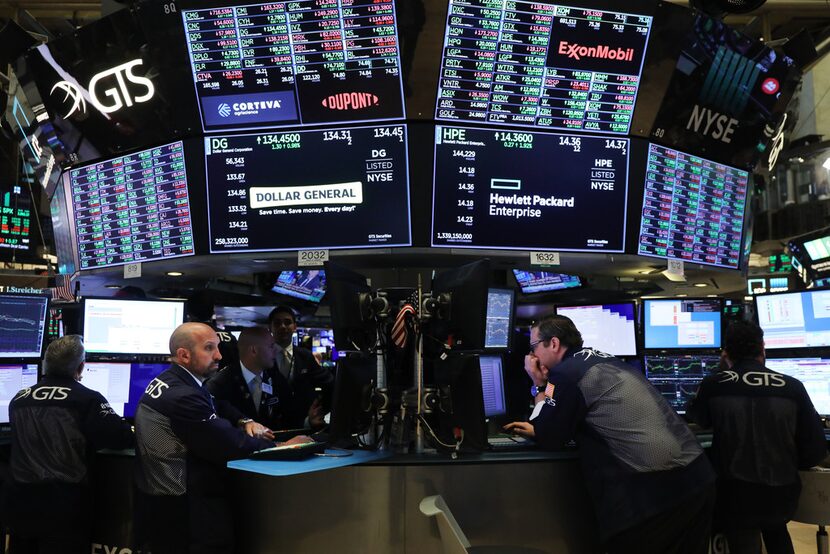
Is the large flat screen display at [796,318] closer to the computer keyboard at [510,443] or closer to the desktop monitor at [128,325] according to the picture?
the computer keyboard at [510,443]

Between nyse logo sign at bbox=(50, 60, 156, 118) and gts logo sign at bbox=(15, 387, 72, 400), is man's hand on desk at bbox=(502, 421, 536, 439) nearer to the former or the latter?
gts logo sign at bbox=(15, 387, 72, 400)

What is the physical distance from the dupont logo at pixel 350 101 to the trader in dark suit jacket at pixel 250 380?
127 centimetres

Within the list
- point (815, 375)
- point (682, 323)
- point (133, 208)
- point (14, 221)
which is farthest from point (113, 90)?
point (14, 221)

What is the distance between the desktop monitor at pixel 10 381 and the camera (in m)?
4.44

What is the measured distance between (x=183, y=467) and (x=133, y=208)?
1745mm

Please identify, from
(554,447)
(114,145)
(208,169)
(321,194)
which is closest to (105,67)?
(114,145)

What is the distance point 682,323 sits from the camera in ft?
16.6

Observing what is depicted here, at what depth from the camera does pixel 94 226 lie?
4281 millimetres

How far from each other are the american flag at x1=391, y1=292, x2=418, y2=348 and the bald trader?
2.30 feet

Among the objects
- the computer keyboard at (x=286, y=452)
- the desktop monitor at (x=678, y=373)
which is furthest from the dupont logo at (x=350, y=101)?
the desktop monitor at (x=678, y=373)

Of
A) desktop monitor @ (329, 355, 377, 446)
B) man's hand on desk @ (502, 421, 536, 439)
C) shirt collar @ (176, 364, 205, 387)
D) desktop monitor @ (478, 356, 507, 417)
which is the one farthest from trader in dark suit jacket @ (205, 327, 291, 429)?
man's hand on desk @ (502, 421, 536, 439)

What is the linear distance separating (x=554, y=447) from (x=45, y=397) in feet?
7.88

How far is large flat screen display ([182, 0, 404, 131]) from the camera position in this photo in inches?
137

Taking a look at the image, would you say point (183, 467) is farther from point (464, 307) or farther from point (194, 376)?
point (464, 307)
